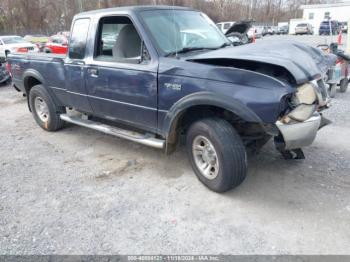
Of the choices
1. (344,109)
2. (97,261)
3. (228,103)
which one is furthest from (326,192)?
(344,109)

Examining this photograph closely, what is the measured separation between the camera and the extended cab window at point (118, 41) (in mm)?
4273

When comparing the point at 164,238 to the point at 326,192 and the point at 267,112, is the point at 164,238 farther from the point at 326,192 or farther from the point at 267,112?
the point at 326,192

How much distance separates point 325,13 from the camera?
51781 mm

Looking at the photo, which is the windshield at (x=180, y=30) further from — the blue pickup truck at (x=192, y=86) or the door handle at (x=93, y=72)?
the door handle at (x=93, y=72)

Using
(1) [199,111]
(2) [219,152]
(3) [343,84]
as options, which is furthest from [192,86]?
(3) [343,84]

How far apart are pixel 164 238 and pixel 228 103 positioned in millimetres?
1434

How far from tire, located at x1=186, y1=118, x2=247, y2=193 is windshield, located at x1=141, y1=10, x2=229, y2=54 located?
3.49 feet

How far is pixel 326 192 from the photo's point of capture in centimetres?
371

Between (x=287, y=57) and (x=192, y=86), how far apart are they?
1031 millimetres

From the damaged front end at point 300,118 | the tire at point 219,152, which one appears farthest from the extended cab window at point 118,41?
the damaged front end at point 300,118

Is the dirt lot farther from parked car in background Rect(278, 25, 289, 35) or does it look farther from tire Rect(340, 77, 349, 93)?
parked car in background Rect(278, 25, 289, 35)

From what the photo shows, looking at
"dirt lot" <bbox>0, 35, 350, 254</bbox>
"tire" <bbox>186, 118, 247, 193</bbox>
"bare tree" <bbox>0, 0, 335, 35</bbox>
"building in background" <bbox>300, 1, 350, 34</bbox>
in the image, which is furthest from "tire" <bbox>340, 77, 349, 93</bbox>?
"building in background" <bbox>300, 1, 350, 34</bbox>

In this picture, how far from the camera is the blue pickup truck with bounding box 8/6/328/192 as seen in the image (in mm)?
3215

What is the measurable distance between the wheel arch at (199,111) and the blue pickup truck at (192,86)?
0.04 ft
